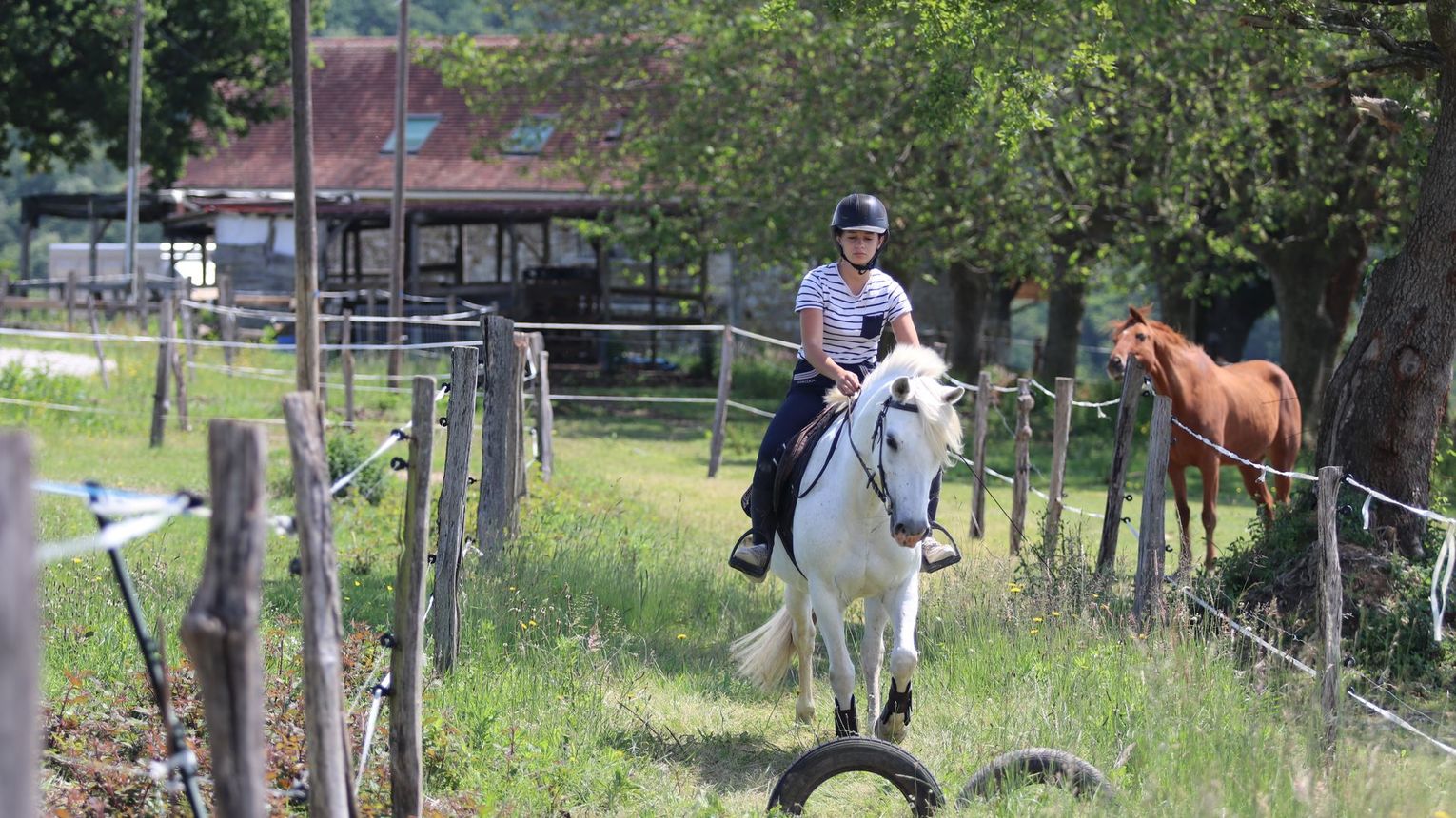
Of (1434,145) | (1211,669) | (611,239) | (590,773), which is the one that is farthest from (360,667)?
(611,239)

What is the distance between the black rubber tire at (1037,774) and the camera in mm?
5141

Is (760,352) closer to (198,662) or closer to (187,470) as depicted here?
(187,470)

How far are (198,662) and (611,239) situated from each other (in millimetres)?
23677

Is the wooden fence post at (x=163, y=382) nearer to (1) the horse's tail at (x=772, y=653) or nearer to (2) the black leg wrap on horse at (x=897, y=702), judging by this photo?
(1) the horse's tail at (x=772, y=653)

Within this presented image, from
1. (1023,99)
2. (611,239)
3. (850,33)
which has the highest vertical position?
(850,33)

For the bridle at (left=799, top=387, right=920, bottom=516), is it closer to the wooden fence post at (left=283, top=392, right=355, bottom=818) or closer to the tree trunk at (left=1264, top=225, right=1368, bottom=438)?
the wooden fence post at (left=283, top=392, right=355, bottom=818)

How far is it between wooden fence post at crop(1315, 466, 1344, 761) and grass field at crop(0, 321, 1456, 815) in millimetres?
151

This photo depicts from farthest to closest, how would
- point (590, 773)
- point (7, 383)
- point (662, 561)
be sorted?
point (7, 383)
point (662, 561)
point (590, 773)

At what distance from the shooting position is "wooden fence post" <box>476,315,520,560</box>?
7.79m

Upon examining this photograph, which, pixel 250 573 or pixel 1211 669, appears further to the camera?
pixel 1211 669

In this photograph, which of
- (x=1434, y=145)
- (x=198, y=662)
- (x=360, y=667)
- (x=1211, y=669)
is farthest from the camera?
(x=1434, y=145)

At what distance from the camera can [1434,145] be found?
8.77m

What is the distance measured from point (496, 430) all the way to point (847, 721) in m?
2.93

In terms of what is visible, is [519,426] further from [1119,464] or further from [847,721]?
[847,721]
